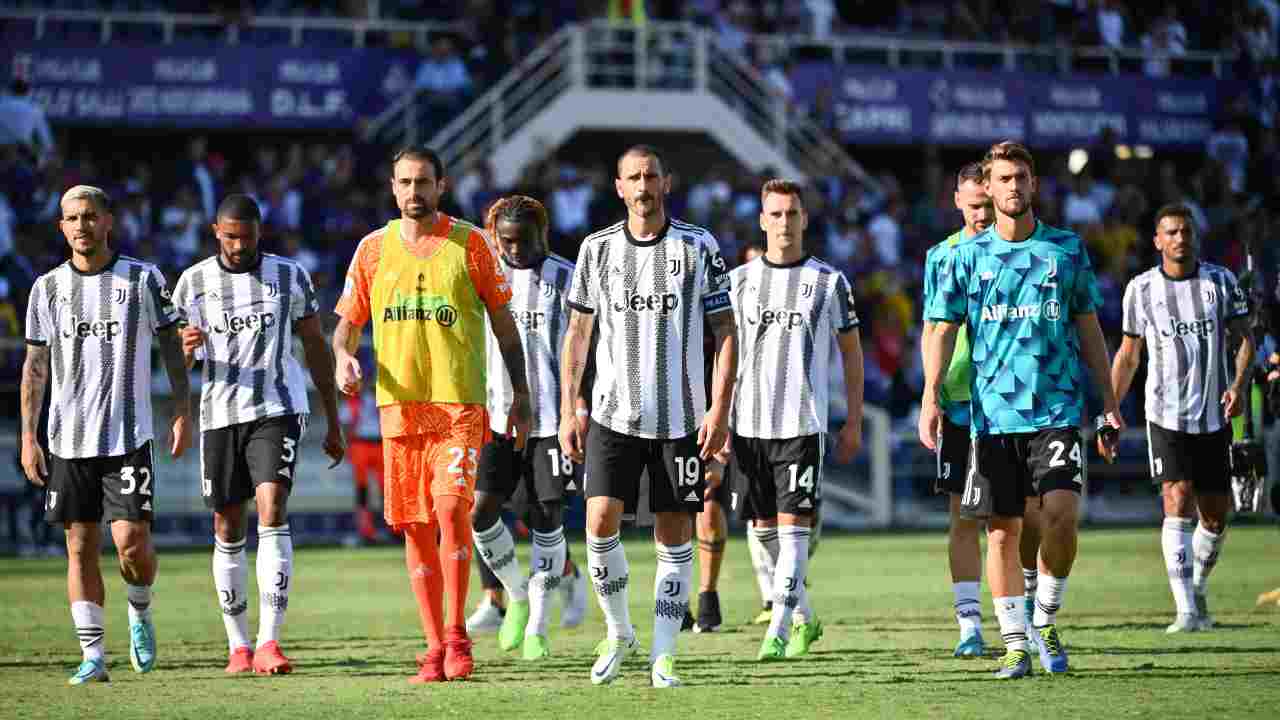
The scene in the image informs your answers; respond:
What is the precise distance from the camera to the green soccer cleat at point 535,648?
35.1ft

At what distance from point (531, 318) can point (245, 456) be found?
206cm

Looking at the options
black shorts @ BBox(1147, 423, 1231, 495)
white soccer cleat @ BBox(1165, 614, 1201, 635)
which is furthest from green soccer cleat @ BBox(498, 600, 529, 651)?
black shorts @ BBox(1147, 423, 1231, 495)

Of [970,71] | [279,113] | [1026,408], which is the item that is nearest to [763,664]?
[1026,408]

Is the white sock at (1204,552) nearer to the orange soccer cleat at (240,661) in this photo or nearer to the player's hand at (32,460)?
the orange soccer cleat at (240,661)

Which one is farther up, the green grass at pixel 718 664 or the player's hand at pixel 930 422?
the player's hand at pixel 930 422

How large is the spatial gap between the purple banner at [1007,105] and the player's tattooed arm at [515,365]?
22.3 m

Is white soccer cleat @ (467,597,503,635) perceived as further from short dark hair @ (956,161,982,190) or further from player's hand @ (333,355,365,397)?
short dark hair @ (956,161,982,190)

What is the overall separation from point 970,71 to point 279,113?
11133 millimetres

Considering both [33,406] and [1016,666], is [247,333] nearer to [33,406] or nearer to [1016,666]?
[33,406]

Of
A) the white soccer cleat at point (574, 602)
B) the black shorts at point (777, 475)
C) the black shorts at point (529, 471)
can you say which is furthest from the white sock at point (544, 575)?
the black shorts at point (777, 475)

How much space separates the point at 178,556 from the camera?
1986cm

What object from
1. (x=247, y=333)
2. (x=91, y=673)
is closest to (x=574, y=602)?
(x=247, y=333)

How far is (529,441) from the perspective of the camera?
11.6 metres

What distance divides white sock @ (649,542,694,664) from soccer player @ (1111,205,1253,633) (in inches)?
153
